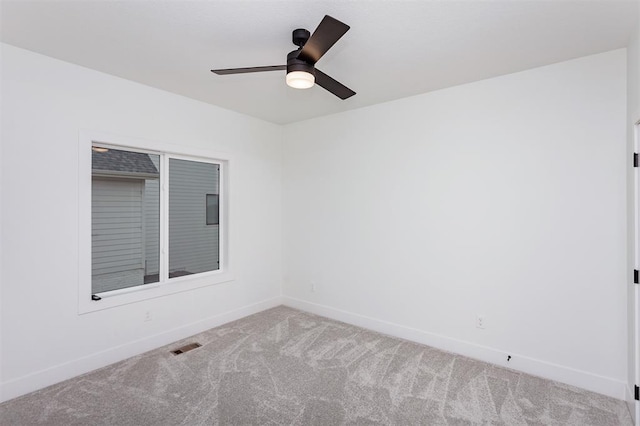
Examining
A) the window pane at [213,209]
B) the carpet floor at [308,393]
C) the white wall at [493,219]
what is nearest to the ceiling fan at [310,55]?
the white wall at [493,219]

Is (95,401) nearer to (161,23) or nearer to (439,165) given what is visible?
(161,23)

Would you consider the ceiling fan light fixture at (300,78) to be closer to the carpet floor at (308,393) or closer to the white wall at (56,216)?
the white wall at (56,216)

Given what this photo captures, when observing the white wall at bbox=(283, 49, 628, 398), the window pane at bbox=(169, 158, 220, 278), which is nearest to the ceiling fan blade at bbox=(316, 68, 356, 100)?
the white wall at bbox=(283, 49, 628, 398)

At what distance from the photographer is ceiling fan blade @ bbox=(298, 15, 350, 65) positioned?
1.66 metres

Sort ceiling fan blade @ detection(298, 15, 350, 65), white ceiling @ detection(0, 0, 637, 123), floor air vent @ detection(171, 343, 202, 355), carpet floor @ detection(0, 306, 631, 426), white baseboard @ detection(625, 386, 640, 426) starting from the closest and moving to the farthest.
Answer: ceiling fan blade @ detection(298, 15, 350, 65)
white ceiling @ detection(0, 0, 637, 123)
white baseboard @ detection(625, 386, 640, 426)
carpet floor @ detection(0, 306, 631, 426)
floor air vent @ detection(171, 343, 202, 355)

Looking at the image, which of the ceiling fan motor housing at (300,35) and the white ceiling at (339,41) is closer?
the white ceiling at (339,41)

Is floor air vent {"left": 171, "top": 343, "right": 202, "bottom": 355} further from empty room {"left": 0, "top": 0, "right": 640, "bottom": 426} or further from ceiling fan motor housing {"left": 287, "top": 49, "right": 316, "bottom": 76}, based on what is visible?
ceiling fan motor housing {"left": 287, "top": 49, "right": 316, "bottom": 76}

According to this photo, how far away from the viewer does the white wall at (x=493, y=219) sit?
8.57 ft

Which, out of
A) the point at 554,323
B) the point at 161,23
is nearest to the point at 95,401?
the point at 161,23

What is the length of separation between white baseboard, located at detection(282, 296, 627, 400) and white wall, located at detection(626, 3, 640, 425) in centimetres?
16

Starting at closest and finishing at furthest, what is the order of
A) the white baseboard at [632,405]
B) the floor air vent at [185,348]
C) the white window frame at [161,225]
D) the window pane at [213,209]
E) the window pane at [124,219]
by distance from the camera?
1. the white baseboard at [632,405]
2. the white window frame at [161,225]
3. the window pane at [124,219]
4. the floor air vent at [185,348]
5. the window pane at [213,209]

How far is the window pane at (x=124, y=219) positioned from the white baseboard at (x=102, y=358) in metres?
0.60

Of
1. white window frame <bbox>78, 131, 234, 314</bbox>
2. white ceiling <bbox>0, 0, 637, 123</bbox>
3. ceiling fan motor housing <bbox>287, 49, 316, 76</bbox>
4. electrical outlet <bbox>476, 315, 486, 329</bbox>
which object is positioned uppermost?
white ceiling <bbox>0, 0, 637, 123</bbox>

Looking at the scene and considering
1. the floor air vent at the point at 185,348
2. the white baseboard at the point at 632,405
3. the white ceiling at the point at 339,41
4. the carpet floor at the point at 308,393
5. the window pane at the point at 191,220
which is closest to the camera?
the white ceiling at the point at 339,41
